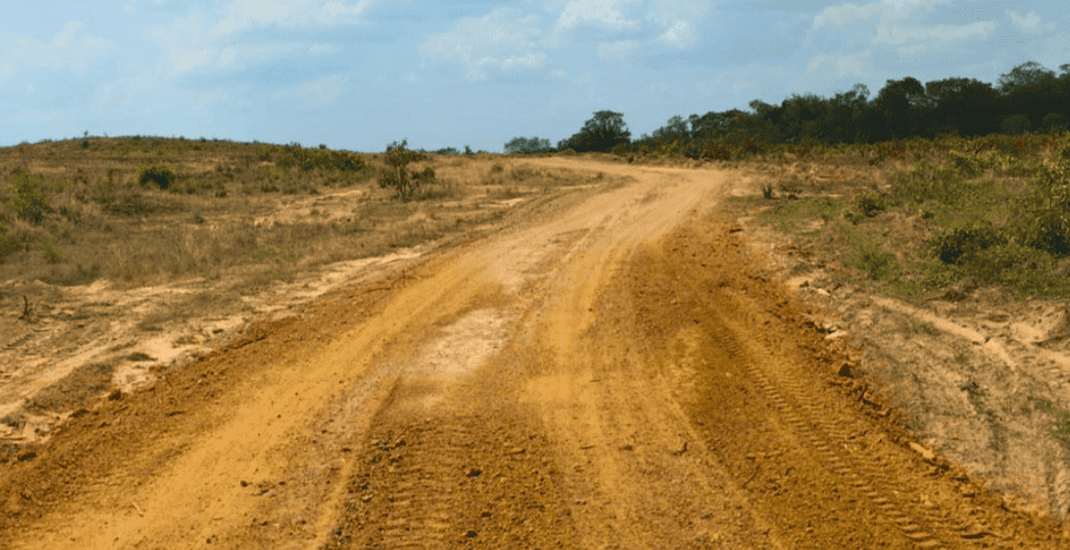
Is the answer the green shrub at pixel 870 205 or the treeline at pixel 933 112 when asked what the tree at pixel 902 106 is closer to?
the treeline at pixel 933 112

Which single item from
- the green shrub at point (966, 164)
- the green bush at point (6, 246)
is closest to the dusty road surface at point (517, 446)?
the green shrub at point (966, 164)

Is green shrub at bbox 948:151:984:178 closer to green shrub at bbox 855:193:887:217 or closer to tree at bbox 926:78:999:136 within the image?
green shrub at bbox 855:193:887:217

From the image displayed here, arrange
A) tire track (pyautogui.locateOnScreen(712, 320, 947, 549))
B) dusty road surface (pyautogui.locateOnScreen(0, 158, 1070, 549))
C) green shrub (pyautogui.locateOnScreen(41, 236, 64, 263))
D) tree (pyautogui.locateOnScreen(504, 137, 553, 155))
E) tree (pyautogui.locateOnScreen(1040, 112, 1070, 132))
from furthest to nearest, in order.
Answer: tree (pyautogui.locateOnScreen(504, 137, 553, 155)) < tree (pyautogui.locateOnScreen(1040, 112, 1070, 132)) < green shrub (pyautogui.locateOnScreen(41, 236, 64, 263)) < dusty road surface (pyautogui.locateOnScreen(0, 158, 1070, 549)) < tire track (pyautogui.locateOnScreen(712, 320, 947, 549))

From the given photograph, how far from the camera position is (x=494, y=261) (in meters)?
11.1

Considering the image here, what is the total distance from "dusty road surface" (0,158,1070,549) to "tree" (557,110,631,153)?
37474 mm

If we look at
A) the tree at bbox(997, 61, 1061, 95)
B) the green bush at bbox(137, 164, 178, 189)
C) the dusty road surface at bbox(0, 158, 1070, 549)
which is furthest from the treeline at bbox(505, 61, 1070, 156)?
the dusty road surface at bbox(0, 158, 1070, 549)

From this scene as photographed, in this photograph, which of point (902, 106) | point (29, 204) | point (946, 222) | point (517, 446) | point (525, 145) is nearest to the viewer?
point (517, 446)

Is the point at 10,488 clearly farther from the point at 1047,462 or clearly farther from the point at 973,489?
the point at 1047,462

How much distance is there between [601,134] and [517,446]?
42029 mm

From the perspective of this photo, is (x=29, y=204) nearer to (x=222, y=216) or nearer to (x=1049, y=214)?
(x=222, y=216)

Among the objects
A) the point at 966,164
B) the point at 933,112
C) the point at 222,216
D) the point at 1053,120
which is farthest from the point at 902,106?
the point at 222,216

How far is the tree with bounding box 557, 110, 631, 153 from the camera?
45000 millimetres

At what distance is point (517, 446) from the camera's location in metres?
5.32

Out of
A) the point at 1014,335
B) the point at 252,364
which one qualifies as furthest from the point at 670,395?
the point at 252,364
